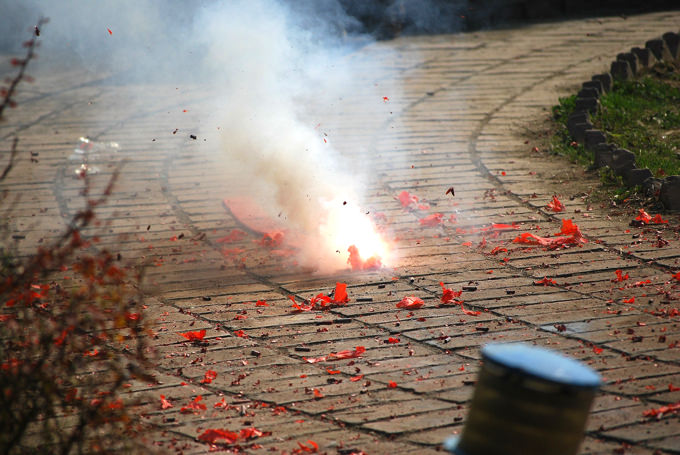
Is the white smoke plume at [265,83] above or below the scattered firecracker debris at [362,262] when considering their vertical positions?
above

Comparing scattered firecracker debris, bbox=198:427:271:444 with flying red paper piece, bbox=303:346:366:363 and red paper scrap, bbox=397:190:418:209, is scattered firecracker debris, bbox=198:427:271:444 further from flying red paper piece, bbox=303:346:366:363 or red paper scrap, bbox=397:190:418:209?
red paper scrap, bbox=397:190:418:209

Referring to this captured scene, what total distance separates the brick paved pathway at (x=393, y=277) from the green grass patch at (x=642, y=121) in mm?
307

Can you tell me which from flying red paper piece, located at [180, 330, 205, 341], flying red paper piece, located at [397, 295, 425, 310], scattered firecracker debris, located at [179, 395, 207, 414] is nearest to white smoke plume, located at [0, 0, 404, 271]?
flying red paper piece, located at [397, 295, 425, 310]

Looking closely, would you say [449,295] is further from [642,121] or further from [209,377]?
[642,121]

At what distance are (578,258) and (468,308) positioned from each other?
103 cm

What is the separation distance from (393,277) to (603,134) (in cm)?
313

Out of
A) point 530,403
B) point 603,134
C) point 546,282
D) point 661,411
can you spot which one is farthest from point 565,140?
point 530,403

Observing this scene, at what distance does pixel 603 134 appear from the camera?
690cm

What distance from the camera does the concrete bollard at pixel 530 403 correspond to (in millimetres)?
2342

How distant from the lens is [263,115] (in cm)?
646

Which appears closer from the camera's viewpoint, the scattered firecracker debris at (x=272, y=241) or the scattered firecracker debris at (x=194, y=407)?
the scattered firecracker debris at (x=194, y=407)

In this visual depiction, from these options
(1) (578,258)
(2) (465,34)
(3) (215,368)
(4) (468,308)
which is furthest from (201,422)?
(2) (465,34)

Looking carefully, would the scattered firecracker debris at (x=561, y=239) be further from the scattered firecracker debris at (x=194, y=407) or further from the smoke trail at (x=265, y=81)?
the scattered firecracker debris at (x=194, y=407)

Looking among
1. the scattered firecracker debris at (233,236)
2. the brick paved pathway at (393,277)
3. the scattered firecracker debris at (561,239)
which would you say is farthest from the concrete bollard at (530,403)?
the scattered firecracker debris at (233,236)
